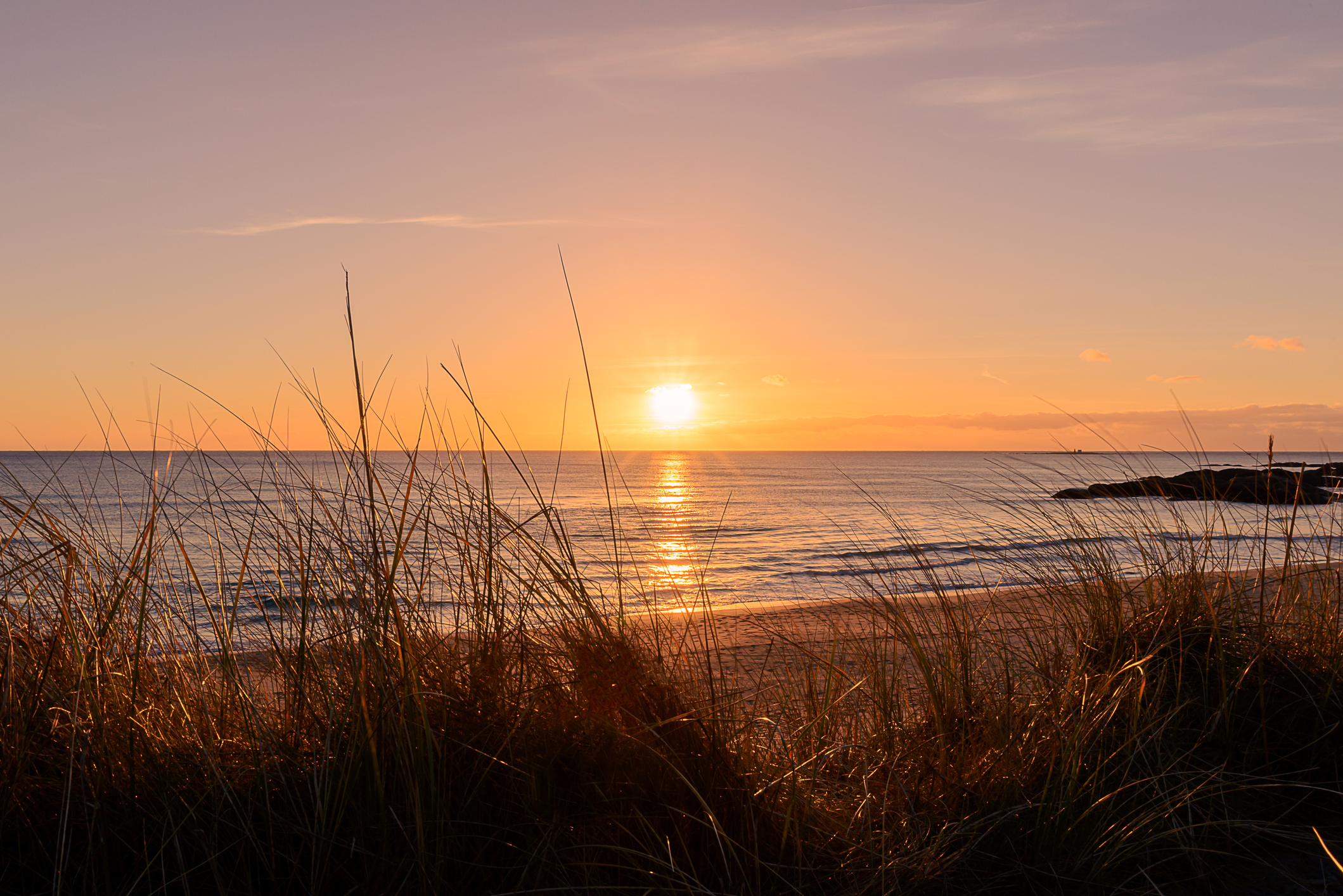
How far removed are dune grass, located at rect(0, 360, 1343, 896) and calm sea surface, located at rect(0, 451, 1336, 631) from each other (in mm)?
341

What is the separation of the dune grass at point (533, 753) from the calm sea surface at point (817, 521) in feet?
1.12

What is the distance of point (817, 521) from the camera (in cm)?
2641

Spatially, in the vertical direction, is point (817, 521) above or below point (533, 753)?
below

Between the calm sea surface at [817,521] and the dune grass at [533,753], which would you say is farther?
the calm sea surface at [817,521]

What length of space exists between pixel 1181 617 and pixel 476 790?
103 inches

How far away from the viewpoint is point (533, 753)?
195 centimetres

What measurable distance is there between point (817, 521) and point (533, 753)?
82.2 feet

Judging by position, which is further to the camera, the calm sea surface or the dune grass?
the calm sea surface

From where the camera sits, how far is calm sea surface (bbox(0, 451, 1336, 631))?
3.41 m

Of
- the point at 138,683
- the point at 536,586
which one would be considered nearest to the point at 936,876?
the point at 536,586

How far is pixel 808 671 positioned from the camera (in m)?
2.68

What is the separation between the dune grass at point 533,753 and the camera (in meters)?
1.78

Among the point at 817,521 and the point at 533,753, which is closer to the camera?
the point at 533,753

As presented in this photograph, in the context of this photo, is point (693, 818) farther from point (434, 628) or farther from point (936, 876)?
point (434, 628)
